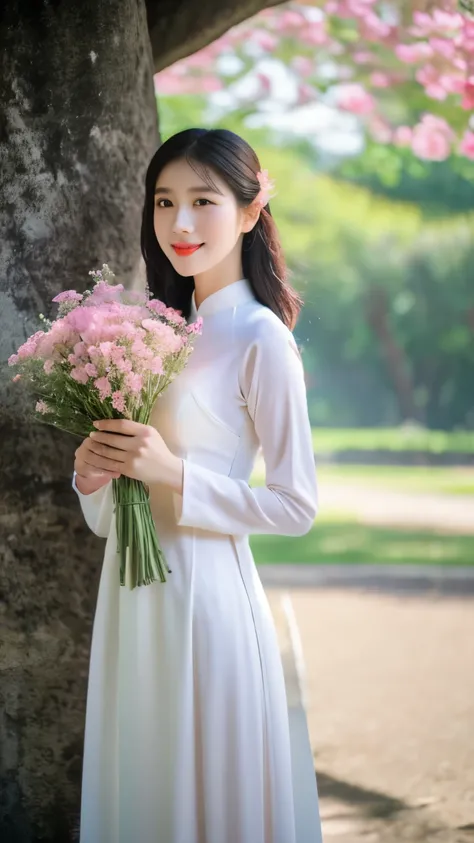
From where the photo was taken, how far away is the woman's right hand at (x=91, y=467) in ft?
7.07

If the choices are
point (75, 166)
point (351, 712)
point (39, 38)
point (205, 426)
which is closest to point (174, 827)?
point (205, 426)

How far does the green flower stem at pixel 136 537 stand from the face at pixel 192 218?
489mm

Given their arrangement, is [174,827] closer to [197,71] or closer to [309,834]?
[309,834]

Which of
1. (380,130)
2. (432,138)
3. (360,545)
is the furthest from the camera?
(360,545)

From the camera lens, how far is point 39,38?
2.79 m

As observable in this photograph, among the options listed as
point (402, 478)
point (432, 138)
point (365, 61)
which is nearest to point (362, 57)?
point (365, 61)

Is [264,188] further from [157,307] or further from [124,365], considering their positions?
[124,365]

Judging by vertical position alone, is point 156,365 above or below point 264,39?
below

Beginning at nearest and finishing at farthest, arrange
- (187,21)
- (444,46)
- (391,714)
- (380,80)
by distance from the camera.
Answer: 1. (187,21)
2. (391,714)
3. (444,46)
4. (380,80)

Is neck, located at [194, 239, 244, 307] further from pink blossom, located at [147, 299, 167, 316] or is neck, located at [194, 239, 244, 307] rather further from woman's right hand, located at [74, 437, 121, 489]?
woman's right hand, located at [74, 437, 121, 489]

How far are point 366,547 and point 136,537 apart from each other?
9.13 metres

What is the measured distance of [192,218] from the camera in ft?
7.53

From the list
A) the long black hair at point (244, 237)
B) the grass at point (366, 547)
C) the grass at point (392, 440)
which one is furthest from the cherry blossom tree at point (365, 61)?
the grass at point (392, 440)

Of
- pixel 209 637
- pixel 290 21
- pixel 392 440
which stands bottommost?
pixel 392 440
